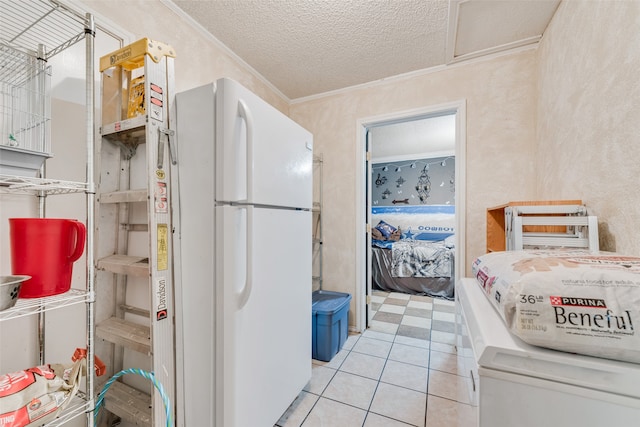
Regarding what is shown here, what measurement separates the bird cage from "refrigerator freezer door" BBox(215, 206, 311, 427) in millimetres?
742

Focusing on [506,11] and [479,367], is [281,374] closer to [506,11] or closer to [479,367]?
[479,367]

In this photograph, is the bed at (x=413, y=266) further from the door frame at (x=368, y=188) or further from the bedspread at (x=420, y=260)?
the door frame at (x=368, y=188)

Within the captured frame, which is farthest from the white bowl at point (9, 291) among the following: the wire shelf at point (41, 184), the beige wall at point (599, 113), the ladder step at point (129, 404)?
the beige wall at point (599, 113)

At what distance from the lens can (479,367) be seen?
20.8 inches

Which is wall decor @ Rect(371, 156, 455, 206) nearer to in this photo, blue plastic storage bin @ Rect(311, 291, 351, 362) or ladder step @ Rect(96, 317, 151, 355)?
blue plastic storage bin @ Rect(311, 291, 351, 362)

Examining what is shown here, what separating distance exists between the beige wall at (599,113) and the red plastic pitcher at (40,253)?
76.9 inches

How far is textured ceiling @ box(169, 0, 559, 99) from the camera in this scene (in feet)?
5.32

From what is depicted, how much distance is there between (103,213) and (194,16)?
145 centimetres

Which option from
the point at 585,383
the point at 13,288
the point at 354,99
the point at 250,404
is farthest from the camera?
the point at 354,99

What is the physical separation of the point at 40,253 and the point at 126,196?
0.42m

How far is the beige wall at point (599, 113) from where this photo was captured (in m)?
0.92

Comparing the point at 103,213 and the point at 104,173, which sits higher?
the point at 104,173

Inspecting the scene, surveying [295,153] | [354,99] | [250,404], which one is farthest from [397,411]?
[354,99]

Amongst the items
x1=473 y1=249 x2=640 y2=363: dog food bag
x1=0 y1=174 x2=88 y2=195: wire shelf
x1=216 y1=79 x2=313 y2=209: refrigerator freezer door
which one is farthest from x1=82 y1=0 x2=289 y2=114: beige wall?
x1=473 y1=249 x2=640 y2=363: dog food bag
